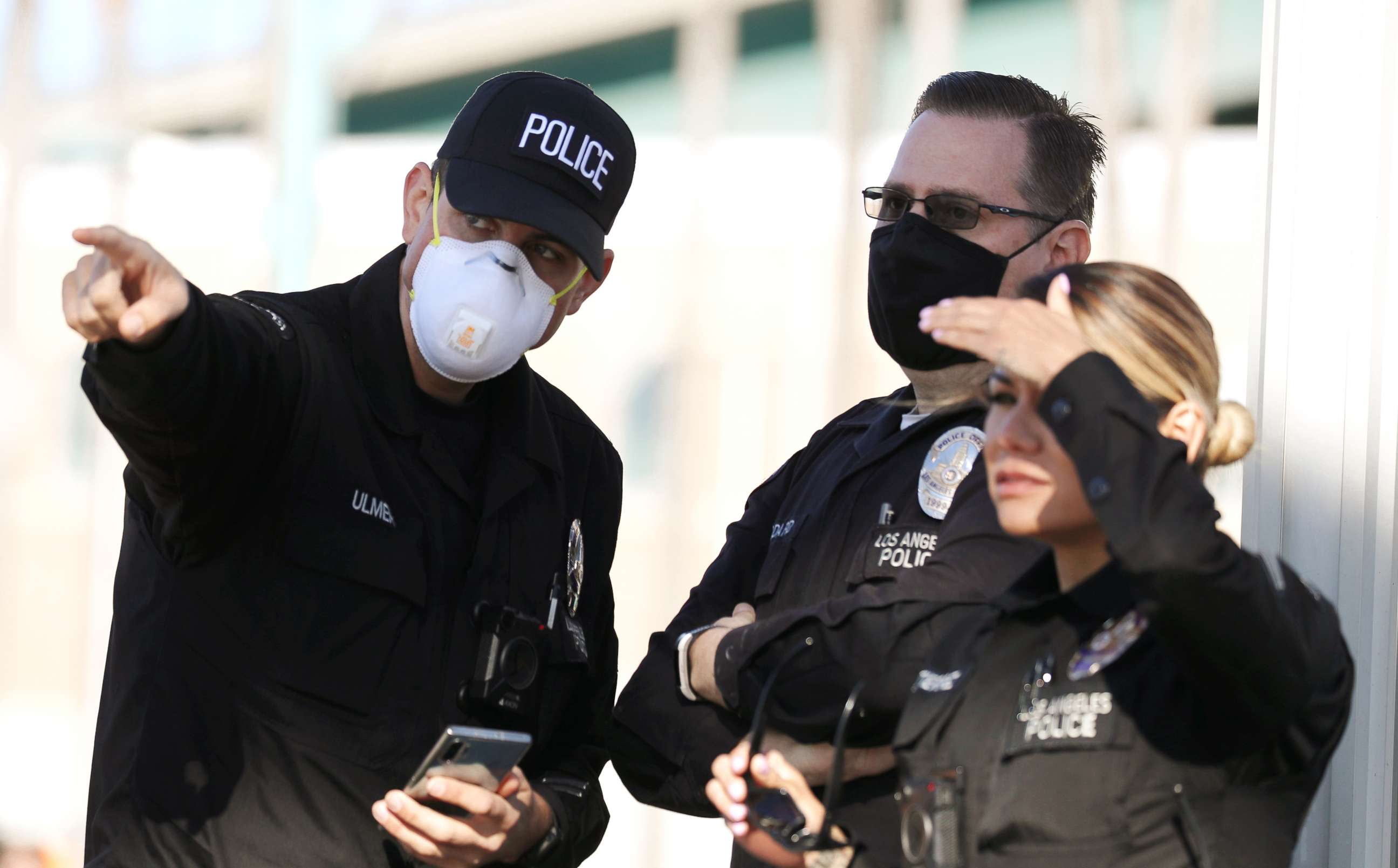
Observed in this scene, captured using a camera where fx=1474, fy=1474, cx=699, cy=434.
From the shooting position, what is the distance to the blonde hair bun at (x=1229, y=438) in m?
1.49

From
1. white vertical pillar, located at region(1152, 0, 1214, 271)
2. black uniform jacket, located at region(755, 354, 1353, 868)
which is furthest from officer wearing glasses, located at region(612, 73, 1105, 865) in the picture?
white vertical pillar, located at region(1152, 0, 1214, 271)

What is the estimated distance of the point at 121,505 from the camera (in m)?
3.72

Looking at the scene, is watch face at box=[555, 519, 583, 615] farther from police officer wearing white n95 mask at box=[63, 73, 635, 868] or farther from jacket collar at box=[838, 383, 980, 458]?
jacket collar at box=[838, 383, 980, 458]

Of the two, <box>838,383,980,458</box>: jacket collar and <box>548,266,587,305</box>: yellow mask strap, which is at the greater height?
<box>548,266,587,305</box>: yellow mask strap

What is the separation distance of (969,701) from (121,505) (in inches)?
111

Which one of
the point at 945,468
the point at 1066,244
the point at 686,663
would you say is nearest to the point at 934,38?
the point at 1066,244

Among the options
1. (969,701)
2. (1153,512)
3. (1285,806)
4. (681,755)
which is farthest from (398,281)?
(1285,806)

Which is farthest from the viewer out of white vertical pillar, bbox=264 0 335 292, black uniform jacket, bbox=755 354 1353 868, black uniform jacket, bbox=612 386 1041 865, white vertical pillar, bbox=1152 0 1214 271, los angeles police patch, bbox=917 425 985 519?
white vertical pillar, bbox=264 0 335 292

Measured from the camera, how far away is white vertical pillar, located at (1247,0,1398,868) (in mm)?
2195

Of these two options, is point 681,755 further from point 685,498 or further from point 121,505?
point 121,505

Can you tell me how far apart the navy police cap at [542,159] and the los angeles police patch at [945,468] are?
0.56m

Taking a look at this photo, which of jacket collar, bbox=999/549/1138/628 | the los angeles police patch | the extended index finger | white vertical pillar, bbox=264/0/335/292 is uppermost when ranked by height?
white vertical pillar, bbox=264/0/335/292

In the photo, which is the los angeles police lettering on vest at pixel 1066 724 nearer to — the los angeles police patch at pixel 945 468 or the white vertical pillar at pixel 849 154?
the los angeles police patch at pixel 945 468

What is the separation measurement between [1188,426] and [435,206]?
1.09 meters
